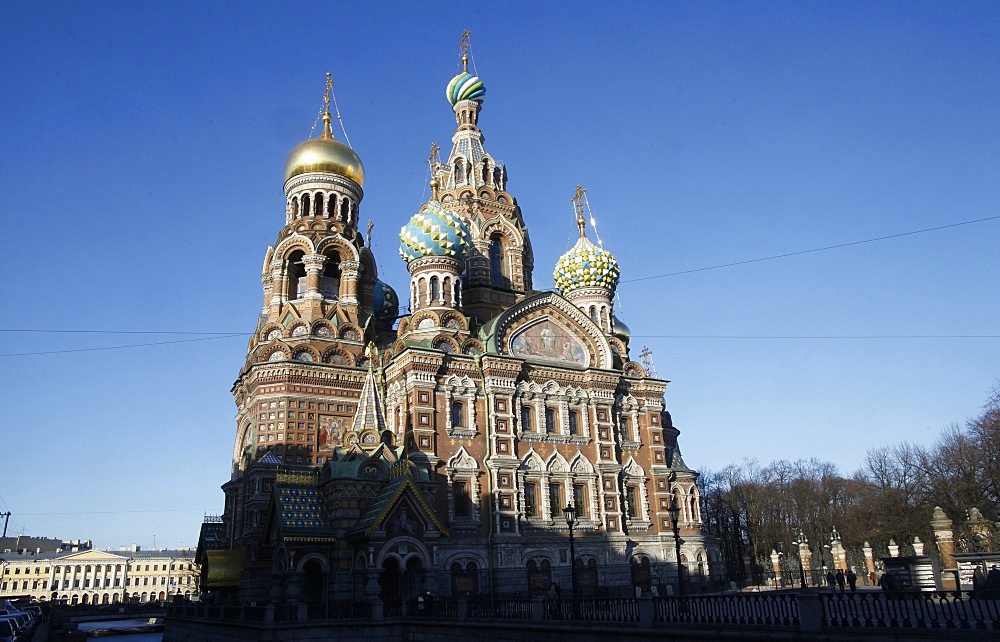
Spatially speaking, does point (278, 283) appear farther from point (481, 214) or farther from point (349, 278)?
point (481, 214)

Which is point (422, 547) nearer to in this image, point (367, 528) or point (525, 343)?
point (367, 528)

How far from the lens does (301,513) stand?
22.6 metres

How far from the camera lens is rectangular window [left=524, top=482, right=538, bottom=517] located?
26.8 metres

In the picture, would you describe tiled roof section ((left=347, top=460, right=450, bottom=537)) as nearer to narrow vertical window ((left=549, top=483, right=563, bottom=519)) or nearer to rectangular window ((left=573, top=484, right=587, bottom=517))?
narrow vertical window ((left=549, top=483, right=563, bottom=519))

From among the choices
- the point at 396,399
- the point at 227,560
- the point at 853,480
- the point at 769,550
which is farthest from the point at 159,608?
the point at 853,480

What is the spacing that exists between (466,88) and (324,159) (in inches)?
343

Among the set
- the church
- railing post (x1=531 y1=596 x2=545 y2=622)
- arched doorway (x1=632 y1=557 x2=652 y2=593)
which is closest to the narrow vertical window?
the church

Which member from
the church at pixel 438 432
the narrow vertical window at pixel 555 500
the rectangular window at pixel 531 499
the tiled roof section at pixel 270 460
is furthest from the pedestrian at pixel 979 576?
the tiled roof section at pixel 270 460

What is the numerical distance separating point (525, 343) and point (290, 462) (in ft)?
30.7

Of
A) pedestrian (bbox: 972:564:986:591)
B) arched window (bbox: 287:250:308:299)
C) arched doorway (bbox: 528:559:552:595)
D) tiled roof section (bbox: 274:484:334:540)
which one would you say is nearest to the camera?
pedestrian (bbox: 972:564:986:591)

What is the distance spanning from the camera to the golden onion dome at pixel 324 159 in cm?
3338

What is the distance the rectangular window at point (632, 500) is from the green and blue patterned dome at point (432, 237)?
10672 millimetres

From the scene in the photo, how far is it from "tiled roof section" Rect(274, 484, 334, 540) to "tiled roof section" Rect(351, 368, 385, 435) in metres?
2.40

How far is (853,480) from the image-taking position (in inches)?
2128
